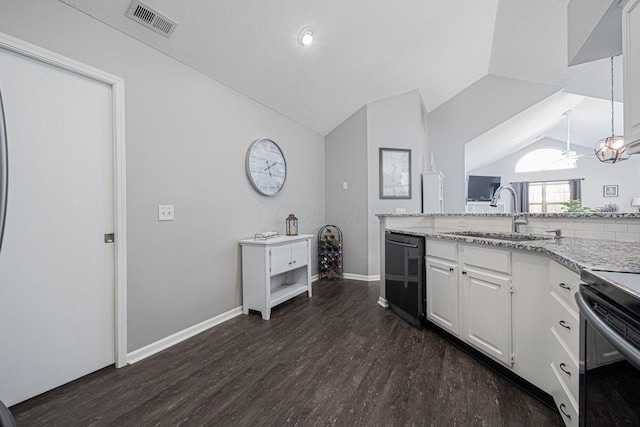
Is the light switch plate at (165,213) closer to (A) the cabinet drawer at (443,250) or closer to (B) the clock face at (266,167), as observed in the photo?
(B) the clock face at (266,167)

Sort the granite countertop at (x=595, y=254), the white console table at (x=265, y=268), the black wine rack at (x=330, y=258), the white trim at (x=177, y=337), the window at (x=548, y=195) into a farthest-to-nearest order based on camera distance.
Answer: the window at (x=548, y=195)
the black wine rack at (x=330, y=258)
the white console table at (x=265, y=268)
the white trim at (x=177, y=337)
the granite countertop at (x=595, y=254)

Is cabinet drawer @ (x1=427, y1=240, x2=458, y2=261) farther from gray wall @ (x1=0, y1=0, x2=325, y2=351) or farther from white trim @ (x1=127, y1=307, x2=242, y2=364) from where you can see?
white trim @ (x1=127, y1=307, x2=242, y2=364)

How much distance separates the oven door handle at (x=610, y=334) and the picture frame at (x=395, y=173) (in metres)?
3.08

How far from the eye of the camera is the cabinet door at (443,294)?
6.16 ft

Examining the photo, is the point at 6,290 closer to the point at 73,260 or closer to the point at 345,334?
the point at 73,260

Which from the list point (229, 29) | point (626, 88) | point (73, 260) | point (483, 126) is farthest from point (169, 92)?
point (483, 126)

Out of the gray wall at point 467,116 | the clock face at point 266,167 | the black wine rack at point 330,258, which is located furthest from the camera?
the gray wall at point 467,116

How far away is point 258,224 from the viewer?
2891mm

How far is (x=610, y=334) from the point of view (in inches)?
26.8

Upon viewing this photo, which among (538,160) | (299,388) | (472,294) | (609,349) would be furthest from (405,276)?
(538,160)

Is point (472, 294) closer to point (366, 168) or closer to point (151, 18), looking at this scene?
point (366, 168)

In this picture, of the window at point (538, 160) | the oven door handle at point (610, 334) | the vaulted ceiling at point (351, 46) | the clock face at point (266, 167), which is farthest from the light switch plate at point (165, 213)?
the window at point (538, 160)

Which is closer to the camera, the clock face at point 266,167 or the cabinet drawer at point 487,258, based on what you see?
the cabinet drawer at point 487,258

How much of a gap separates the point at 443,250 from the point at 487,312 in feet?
1.70
